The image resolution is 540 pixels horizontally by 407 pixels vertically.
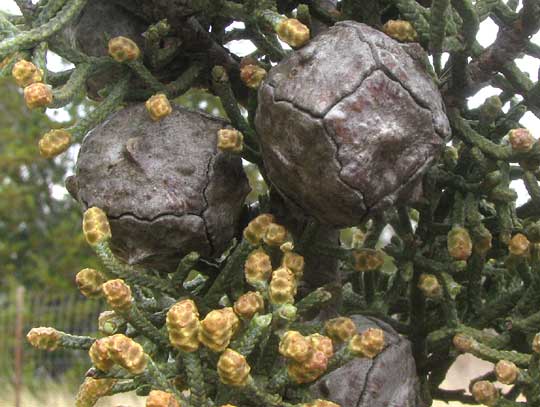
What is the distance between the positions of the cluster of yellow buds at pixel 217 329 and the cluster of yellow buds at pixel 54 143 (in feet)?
1.47

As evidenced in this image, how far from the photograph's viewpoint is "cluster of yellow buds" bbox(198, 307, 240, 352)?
1229 millimetres

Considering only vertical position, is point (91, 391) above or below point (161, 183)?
below

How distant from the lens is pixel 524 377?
1432mm

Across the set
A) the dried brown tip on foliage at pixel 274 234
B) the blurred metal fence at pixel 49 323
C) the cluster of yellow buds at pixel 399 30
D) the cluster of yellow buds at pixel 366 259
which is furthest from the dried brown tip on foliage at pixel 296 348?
the blurred metal fence at pixel 49 323

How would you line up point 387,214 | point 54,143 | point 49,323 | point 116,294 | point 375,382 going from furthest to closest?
point 49,323 < point 387,214 < point 375,382 < point 54,143 < point 116,294

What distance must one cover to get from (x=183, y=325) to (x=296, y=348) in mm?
193

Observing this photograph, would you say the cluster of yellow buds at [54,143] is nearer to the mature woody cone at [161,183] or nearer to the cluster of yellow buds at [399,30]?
the mature woody cone at [161,183]

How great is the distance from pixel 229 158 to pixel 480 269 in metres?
0.60

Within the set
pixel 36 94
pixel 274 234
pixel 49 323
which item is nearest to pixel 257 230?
pixel 274 234

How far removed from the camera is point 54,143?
1.41 m

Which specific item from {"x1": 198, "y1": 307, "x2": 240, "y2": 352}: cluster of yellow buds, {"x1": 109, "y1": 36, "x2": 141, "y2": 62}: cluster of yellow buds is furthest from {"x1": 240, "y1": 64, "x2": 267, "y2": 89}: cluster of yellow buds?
{"x1": 198, "y1": 307, "x2": 240, "y2": 352}: cluster of yellow buds

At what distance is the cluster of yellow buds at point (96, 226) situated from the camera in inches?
53.8

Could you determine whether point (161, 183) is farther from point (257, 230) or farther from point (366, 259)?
point (366, 259)

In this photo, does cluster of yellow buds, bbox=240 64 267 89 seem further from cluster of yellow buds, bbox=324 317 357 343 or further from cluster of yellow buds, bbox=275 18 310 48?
cluster of yellow buds, bbox=324 317 357 343
